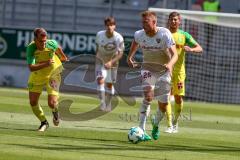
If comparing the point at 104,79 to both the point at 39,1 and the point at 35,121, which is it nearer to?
the point at 35,121

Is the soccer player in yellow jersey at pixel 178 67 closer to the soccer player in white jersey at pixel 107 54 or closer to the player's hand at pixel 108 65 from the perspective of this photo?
the player's hand at pixel 108 65

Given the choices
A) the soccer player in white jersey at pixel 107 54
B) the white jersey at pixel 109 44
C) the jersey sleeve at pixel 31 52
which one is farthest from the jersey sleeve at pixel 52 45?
the white jersey at pixel 109 44

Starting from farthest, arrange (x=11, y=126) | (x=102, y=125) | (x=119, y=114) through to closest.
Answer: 1. (x=119, y=114)
2. (x=102, y=125)
3. (x=11, y=126)

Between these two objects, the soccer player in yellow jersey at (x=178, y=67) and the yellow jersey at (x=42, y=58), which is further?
the soccer player in yellow jersey at (x=178, y=67)

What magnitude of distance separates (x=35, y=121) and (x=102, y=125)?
1363mm

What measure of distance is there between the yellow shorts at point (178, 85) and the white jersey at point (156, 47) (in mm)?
2298

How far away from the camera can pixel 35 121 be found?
17.5 metres

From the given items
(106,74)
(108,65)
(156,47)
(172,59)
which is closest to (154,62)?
(156,47)

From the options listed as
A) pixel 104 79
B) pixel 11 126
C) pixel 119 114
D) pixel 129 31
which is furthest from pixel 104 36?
pixel 129 31

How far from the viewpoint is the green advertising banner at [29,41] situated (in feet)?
102

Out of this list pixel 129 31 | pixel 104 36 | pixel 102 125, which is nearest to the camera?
pixel 102 125

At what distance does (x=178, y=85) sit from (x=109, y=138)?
115 inches

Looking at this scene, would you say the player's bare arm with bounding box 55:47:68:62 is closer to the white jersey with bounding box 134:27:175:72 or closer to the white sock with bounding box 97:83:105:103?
the white jersey with bounding box 134:27:175:72

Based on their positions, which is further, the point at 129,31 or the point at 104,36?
the point at 129,31
